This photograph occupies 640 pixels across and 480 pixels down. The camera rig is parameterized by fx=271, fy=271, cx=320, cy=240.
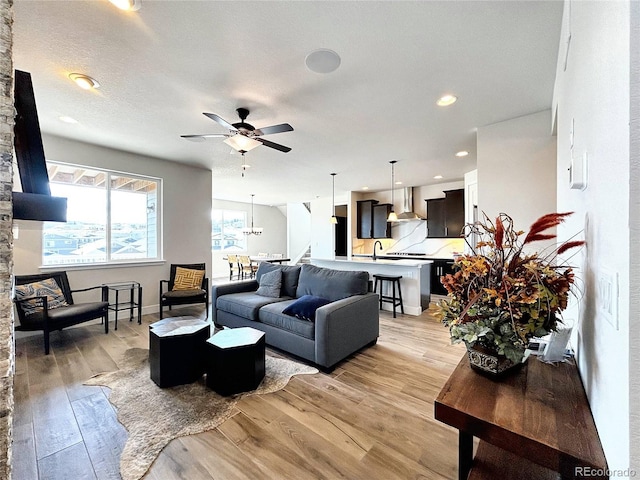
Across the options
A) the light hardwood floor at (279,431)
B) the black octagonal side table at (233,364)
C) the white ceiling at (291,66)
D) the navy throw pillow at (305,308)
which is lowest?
the light hardwood floor at (279,431)

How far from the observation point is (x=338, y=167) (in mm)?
5312

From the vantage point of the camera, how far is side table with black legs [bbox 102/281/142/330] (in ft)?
13.1

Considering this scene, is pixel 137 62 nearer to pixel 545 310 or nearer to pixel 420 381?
pixel 545 310

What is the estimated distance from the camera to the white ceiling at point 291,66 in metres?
1.70

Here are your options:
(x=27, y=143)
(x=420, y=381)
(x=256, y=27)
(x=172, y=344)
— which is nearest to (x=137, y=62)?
(x=256, y=27)

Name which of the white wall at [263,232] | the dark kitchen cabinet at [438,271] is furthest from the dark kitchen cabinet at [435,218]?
the white wall at [263,232]

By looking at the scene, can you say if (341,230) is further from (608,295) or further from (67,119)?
(608,295)

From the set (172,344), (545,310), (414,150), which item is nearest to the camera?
(545,310)

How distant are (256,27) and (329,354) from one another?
2650mm

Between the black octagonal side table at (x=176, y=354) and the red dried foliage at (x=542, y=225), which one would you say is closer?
the red dried foliage at (x=542, y=225)

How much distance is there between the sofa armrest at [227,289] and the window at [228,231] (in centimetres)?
624

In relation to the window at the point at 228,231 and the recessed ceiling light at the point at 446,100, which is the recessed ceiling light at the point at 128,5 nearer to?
the recessed ceiling light at the point at 446,100

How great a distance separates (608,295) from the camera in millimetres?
682

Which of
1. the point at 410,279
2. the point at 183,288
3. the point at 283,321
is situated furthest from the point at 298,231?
the point at 283,321
